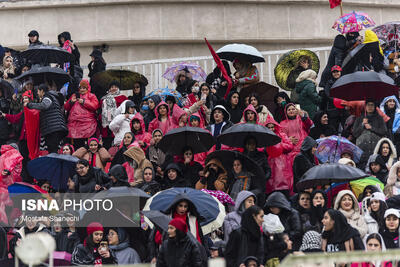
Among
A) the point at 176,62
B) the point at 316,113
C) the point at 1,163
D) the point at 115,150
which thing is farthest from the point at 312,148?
the point at 176,62

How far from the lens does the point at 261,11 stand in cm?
2556

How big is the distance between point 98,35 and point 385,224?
12.6 metres

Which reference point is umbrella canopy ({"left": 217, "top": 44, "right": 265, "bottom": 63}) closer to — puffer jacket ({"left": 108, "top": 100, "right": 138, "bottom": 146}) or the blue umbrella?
puffer jacket ({"left": 108, "top": 100, "right": 138, "bottom": 146})

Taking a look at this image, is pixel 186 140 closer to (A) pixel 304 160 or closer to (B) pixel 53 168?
(A) pixel 304 160

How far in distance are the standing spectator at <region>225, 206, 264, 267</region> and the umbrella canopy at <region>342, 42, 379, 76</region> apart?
274 inches

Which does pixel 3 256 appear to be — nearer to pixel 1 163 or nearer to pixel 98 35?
pixel 1 163

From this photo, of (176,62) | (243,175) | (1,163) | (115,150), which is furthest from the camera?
(176,62)

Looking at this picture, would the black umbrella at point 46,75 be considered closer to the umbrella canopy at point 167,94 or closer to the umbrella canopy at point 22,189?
the umbrella canopy at point 167,94

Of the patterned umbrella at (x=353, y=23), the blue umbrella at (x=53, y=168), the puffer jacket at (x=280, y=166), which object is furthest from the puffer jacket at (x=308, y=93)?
the blue umbrella at (x=53, y=168)

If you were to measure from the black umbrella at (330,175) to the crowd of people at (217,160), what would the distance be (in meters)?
0.18

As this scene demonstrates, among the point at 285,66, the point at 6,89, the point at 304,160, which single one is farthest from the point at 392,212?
the point at 6,89

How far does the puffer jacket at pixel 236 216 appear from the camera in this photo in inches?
553

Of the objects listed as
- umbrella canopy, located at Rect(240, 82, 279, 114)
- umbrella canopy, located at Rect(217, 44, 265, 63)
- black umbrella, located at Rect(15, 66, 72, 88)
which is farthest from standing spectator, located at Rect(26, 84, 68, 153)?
umbrella canopy, located at Rect(217, 44, 265, 63)

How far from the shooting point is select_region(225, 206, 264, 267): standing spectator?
12930 mm
